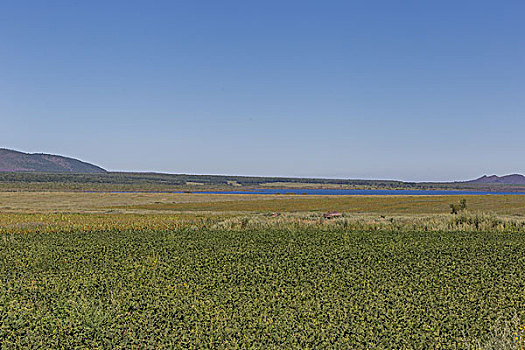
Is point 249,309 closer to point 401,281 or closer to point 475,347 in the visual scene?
point 475,347

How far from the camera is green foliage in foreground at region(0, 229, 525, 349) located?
32.4ft

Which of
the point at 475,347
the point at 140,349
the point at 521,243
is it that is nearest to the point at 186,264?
the point at 140,349

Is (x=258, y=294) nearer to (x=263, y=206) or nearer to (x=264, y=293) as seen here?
(x=264, y=293)

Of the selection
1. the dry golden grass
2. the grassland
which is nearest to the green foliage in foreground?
the grassland

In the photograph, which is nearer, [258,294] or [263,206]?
[258,294]

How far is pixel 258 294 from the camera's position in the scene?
13.6 m

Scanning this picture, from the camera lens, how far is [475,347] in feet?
30.5

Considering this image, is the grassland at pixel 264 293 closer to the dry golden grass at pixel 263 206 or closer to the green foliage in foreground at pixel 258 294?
the green foliage in foreground at pixel 258 294

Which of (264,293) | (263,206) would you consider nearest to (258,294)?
(264,293)

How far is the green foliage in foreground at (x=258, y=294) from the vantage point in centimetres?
989

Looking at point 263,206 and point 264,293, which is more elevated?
point 264,293

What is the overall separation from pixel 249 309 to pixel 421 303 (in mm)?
4876

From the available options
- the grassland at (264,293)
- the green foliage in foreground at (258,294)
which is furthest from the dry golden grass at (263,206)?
the green foliage in foreground at (258,294)

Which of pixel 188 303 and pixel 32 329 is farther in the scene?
pixel 188 303
